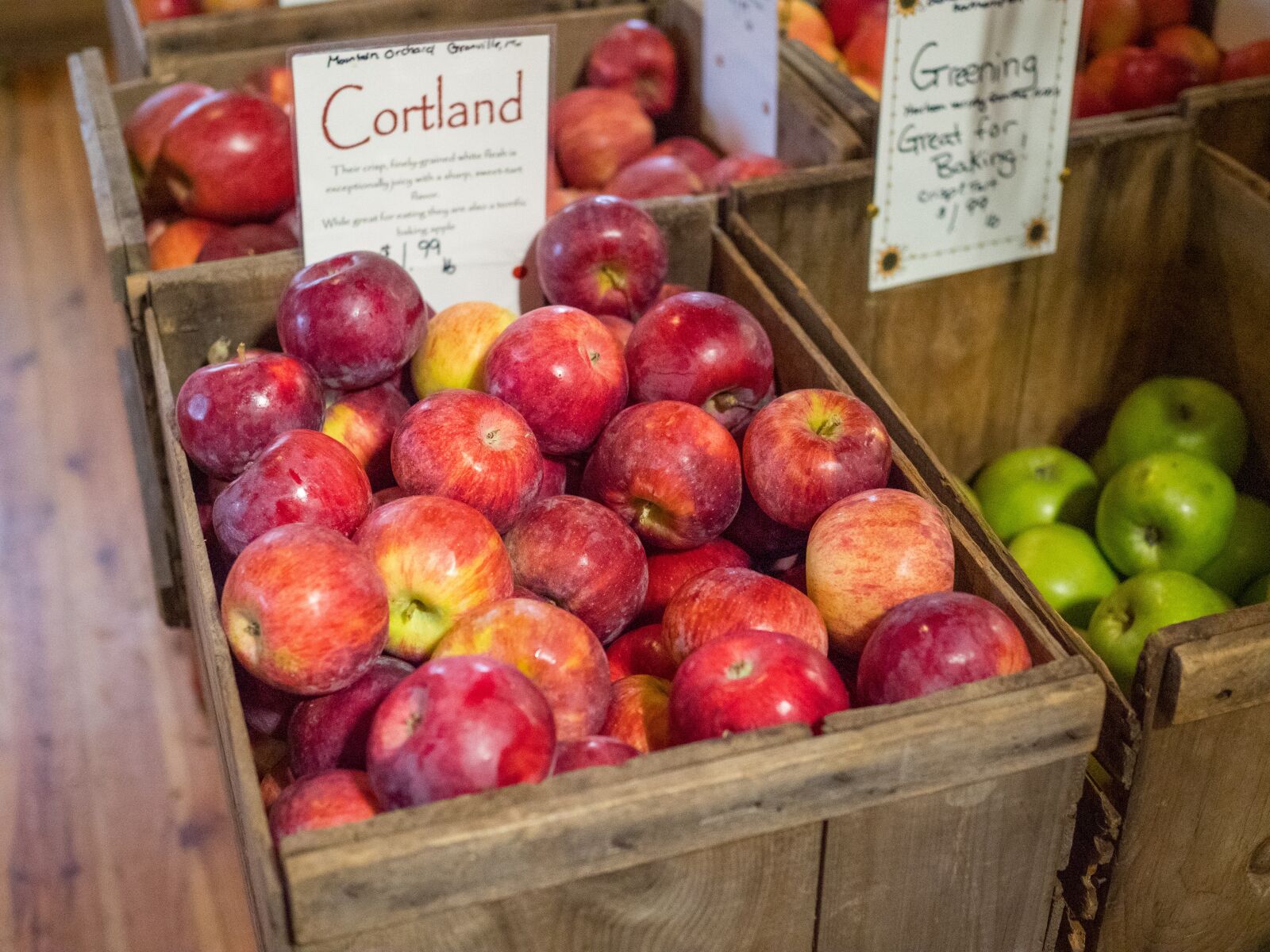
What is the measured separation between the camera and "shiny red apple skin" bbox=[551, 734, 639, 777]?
888 mm

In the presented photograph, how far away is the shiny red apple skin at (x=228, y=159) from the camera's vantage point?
171 centimetres

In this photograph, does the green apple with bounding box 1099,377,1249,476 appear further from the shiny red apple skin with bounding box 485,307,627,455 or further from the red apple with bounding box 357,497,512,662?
the red apple with bounding box 357,497,512,662

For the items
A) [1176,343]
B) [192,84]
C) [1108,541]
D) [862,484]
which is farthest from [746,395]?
[192,84]

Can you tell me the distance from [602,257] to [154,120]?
2.78 ft

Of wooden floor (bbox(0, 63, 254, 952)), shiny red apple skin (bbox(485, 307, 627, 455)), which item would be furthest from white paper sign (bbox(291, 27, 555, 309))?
wooden floor (bbox(0, 63, 254, 952))

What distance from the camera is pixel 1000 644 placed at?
0.92 meters

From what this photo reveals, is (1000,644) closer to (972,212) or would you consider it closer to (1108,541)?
(1108,541)

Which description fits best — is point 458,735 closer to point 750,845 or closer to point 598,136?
point 750,845

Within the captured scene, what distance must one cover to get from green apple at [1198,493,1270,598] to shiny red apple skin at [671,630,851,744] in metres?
0.75

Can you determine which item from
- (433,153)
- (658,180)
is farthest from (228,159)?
(658,180)

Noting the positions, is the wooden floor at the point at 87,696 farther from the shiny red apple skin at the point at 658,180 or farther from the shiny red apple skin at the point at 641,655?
the shiny red apple skin at the point at 658,180

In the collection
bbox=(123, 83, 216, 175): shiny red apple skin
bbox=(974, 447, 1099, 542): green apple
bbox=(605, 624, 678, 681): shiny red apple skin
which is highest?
bbox=(123, 83, 216, 175): shiny red apple skin

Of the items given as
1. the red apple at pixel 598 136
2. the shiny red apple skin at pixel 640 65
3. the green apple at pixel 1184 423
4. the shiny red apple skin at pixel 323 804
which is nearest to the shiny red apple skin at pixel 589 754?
the shiny red apple skin at pixel 323 804

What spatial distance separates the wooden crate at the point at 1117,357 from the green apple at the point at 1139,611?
8.3 inches
